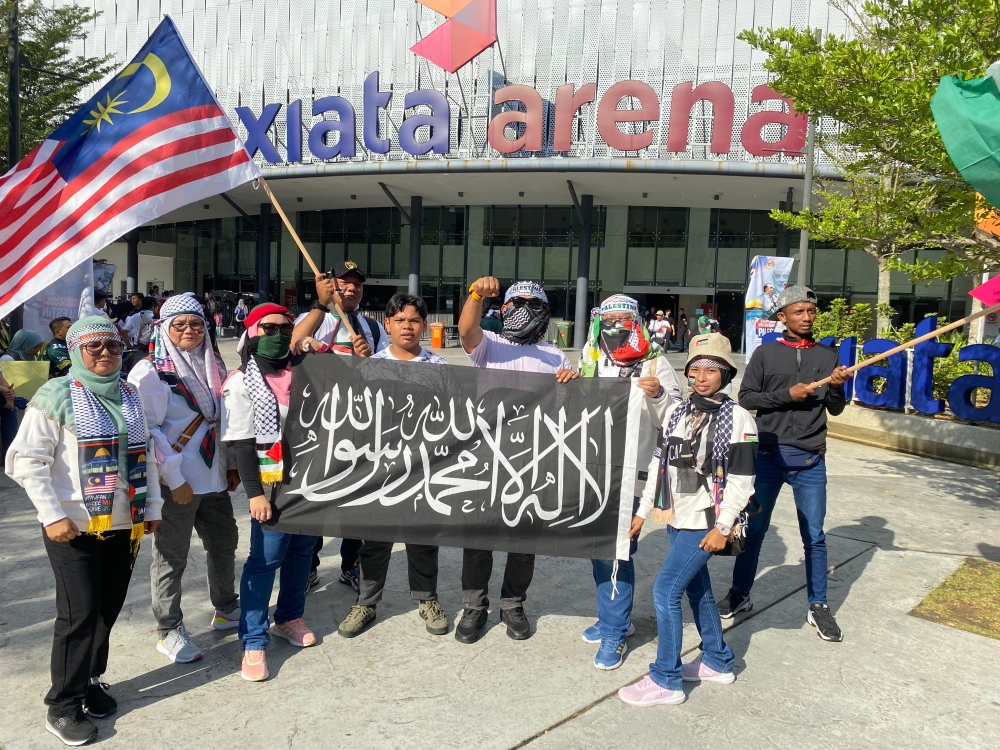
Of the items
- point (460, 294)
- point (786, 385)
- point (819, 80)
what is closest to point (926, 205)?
point (819, 80)

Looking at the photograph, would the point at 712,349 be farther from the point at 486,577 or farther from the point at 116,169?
the point at 116,169

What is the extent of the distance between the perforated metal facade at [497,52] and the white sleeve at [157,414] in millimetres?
21753

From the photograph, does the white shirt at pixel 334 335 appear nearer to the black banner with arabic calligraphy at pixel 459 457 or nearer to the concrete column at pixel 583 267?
the black banner with arabic calligraphy at pixel 459 457

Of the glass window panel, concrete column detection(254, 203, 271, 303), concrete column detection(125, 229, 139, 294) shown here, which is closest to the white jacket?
the glass window panel

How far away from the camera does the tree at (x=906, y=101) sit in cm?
492

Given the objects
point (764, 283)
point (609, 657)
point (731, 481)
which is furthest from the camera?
point (764, 283)

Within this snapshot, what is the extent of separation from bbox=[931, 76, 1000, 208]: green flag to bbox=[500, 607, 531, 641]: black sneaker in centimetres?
334

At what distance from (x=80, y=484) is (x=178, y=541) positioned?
824 mm

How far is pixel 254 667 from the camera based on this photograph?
375 cm

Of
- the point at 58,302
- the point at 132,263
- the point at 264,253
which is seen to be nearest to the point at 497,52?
the point at 264,253

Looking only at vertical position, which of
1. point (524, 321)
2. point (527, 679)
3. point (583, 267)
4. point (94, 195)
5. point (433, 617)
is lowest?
point (527, 679)

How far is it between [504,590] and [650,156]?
21328mm

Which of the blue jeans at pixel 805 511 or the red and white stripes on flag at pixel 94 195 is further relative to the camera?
the blue jeans at pixel 805 511

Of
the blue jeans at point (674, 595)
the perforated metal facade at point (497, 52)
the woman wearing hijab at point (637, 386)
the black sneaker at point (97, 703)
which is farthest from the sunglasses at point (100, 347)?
the perforated metal facade at point (497, 52)
